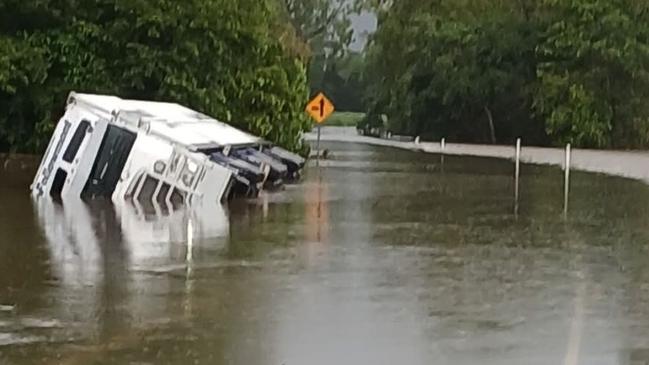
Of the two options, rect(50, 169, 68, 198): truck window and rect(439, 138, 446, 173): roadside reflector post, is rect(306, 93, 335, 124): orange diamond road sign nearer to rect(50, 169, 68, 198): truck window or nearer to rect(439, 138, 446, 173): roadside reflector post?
rect(439, 138, 446, 173): roadside reflector post

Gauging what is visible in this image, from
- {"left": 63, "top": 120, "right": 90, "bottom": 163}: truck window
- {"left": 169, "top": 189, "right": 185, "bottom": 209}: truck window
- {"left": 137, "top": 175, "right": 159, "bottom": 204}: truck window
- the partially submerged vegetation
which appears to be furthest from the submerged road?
the partially submerged vegetation

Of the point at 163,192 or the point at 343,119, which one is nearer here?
the point at 163,192

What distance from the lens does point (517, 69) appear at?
63.8 m

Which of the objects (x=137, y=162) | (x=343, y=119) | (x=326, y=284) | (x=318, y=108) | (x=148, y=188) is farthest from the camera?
(x=343, y=119)

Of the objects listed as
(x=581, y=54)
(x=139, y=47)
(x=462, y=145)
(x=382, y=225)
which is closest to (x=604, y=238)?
(x=382, y=225)

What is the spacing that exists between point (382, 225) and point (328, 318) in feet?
29.4

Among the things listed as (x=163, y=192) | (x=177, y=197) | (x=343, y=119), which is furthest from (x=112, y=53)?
(x=343, y=119)

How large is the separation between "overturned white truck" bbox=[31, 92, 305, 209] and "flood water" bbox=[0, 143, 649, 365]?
94cm

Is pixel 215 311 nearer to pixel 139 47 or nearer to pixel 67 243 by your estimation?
pixel 67 243

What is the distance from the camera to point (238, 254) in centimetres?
1569

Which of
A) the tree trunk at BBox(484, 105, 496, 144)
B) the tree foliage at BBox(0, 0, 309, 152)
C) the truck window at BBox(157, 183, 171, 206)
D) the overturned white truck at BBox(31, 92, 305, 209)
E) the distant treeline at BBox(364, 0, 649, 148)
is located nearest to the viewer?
the truck window at BBox(157, 183, 171, 206)

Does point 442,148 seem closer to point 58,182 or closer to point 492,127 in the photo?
point 492,127

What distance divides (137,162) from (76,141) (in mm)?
1704

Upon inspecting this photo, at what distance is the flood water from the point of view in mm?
9734
